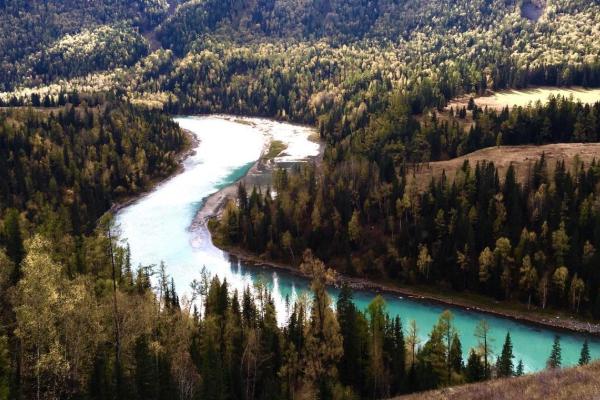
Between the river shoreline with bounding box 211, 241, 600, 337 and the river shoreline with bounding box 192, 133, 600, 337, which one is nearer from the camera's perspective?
the river shoreline with bounding box 211, 241, 600, 337

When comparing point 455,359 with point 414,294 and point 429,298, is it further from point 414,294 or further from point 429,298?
point 414,294

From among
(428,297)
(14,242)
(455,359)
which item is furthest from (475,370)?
(14,242)

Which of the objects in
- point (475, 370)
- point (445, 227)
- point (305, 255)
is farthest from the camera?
point (305, 255)

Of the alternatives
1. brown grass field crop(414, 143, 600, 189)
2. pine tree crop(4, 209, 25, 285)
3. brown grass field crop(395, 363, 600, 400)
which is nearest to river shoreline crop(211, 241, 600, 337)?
brown grass field crop(414, 143, 600, 189)

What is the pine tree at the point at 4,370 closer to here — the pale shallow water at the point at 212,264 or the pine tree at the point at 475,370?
the pale shallow water at the point at 212,264

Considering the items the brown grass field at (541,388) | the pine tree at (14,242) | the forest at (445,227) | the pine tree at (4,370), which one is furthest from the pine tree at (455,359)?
the pine tree at (14,242)

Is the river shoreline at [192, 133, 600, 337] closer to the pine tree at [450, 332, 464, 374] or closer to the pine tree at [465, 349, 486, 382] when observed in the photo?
the pine tree at [450, 332, 464, 374]

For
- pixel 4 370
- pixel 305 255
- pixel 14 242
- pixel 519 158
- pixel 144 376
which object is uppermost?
pixel 519 158
